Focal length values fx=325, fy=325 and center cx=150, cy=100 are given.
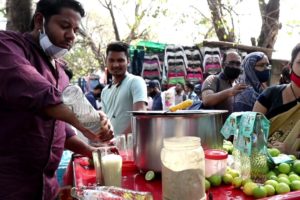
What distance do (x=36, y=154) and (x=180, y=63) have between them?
4719 millimetres

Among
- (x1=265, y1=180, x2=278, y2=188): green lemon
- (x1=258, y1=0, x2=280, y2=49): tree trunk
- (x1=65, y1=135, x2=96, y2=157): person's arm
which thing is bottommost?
(x1=265, y1=180, x2=278, y2=188): green lemon

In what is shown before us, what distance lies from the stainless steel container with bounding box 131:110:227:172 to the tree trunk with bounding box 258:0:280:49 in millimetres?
6369

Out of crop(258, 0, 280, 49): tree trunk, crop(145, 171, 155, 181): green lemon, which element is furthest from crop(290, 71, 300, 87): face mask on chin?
crop(258, 0, 280, 49): tree trunk

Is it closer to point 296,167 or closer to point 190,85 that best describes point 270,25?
point 190,85

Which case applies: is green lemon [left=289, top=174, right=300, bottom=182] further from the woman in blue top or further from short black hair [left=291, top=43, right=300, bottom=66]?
short black hair [left=291, top=43, right=300, bottom=66]

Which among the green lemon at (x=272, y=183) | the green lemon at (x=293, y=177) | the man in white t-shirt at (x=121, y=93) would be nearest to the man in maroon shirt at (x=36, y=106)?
the green lemon at (x=272, y=183)

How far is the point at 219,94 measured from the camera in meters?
3.11

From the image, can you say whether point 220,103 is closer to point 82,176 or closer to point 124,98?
point 124,98

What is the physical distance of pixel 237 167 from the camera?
1527mm

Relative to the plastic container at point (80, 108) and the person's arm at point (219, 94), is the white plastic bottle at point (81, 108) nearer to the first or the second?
Result: the plastic container at point (80, 108)

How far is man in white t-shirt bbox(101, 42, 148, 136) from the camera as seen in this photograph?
2932 mm

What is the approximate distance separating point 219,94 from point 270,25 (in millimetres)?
5045

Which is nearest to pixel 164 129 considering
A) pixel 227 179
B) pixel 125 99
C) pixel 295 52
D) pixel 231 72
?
pixel 227 179

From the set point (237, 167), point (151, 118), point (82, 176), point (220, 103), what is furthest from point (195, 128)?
point (220, 103)
